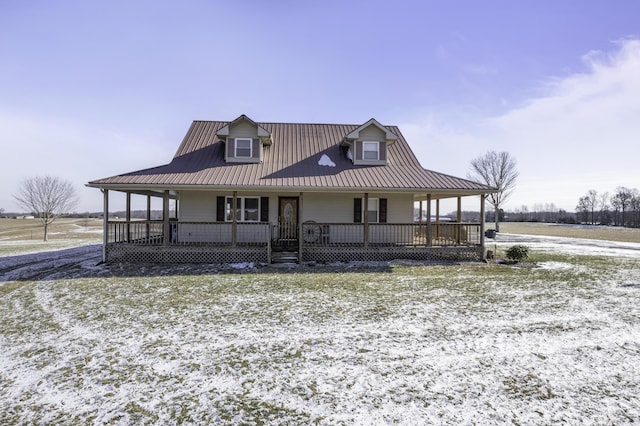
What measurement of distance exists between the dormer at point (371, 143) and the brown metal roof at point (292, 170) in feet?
1.49

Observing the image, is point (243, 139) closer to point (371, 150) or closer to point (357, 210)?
point (371, 150)

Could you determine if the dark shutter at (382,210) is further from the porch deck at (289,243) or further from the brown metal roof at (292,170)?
the brown metal roof at (292,170)

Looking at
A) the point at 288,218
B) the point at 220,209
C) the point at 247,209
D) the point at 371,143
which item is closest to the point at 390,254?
the point at 288,218

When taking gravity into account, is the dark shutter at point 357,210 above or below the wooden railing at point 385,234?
above

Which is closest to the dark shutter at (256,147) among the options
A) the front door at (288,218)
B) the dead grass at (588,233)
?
the front door at (288,218)

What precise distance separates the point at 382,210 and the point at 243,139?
298 inches

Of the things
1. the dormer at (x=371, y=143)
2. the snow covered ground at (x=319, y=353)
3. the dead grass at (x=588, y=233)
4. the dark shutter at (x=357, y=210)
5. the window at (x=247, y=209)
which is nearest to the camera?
the snow covered ground at (x=319, y=353)

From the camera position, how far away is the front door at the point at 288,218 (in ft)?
51.6

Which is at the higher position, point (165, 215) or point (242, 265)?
point (165, 215)

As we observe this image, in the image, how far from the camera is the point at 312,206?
15.9 metres

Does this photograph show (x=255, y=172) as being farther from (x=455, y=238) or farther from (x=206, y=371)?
(x=206, y=371)

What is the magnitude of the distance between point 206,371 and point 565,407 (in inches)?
179

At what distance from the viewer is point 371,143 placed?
16.3m

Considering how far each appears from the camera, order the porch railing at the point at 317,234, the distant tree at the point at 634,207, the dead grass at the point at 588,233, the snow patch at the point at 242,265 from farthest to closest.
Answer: the distant tree at the point at 634,207, the dead grass at the point at 588,233, the porch railing at the point at 317,234, the snow patch at the point at 242,265
